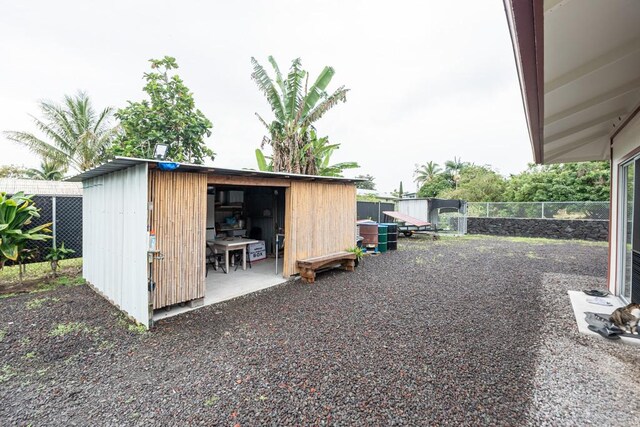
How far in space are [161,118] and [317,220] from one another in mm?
8593

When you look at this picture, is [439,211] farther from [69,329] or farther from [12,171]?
[12,171]

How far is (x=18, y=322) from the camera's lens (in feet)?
12.8

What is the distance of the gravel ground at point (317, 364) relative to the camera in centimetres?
222

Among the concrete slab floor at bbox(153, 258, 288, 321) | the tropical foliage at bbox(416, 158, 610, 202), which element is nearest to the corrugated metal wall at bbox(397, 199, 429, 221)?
the tropical foliage at bbox(416, 158, 610, 202)

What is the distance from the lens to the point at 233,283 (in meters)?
5.82

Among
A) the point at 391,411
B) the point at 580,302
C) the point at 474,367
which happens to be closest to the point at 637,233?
the point at 580,302

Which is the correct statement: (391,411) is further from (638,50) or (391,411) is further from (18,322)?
(18,322)

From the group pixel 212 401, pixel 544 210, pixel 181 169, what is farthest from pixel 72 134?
pixel 544 210

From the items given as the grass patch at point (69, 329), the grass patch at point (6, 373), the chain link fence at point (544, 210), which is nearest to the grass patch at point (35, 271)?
the grass patch at point (69, 329)

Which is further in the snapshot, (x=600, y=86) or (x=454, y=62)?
(x=454, y=62)

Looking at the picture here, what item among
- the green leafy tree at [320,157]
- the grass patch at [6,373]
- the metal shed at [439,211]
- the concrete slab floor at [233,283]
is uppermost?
the green leafy tree at [320,157]

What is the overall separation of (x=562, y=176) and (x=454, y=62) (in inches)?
590

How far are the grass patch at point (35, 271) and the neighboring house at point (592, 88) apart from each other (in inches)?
353

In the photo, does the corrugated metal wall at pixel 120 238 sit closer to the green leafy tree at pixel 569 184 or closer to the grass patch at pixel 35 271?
the grass patch at pixel 35 271
